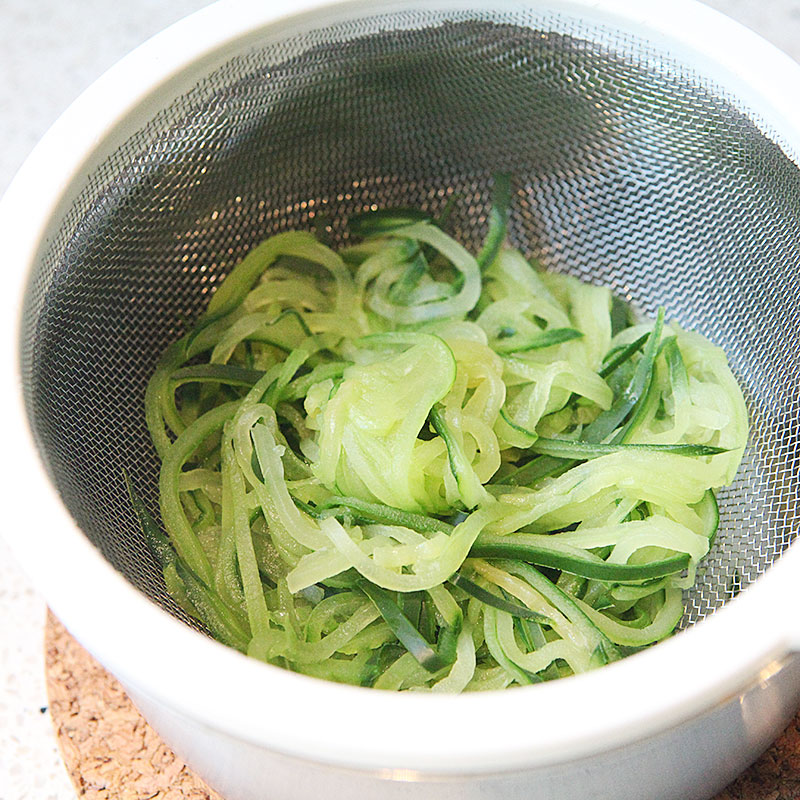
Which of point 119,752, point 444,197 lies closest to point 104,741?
point 119,752

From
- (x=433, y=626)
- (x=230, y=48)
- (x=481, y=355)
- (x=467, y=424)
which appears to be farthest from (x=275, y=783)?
(x=230, y=48)

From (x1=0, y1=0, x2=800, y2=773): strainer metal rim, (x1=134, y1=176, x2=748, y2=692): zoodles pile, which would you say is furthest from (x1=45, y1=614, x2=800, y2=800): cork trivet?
(x1=0, y1=0, x2=800, y2=773): strainer metal rim

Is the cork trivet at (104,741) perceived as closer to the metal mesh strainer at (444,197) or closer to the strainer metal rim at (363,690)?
the metal mesh strainer at (444,197)

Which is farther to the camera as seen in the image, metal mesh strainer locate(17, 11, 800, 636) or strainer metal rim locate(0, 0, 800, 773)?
metal mesh strainer locate(17, 11, 800, 636)

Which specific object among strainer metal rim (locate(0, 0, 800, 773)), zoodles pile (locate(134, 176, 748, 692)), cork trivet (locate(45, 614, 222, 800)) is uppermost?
strainer metal rim (locate(0, 0, 800, 773))

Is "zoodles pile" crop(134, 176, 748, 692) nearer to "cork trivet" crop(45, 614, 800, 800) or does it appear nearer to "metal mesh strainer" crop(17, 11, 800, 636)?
"metal mesh strainer" crop(17, 11, 800, 636)

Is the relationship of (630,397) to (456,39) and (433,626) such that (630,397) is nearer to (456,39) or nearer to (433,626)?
(433,626)
